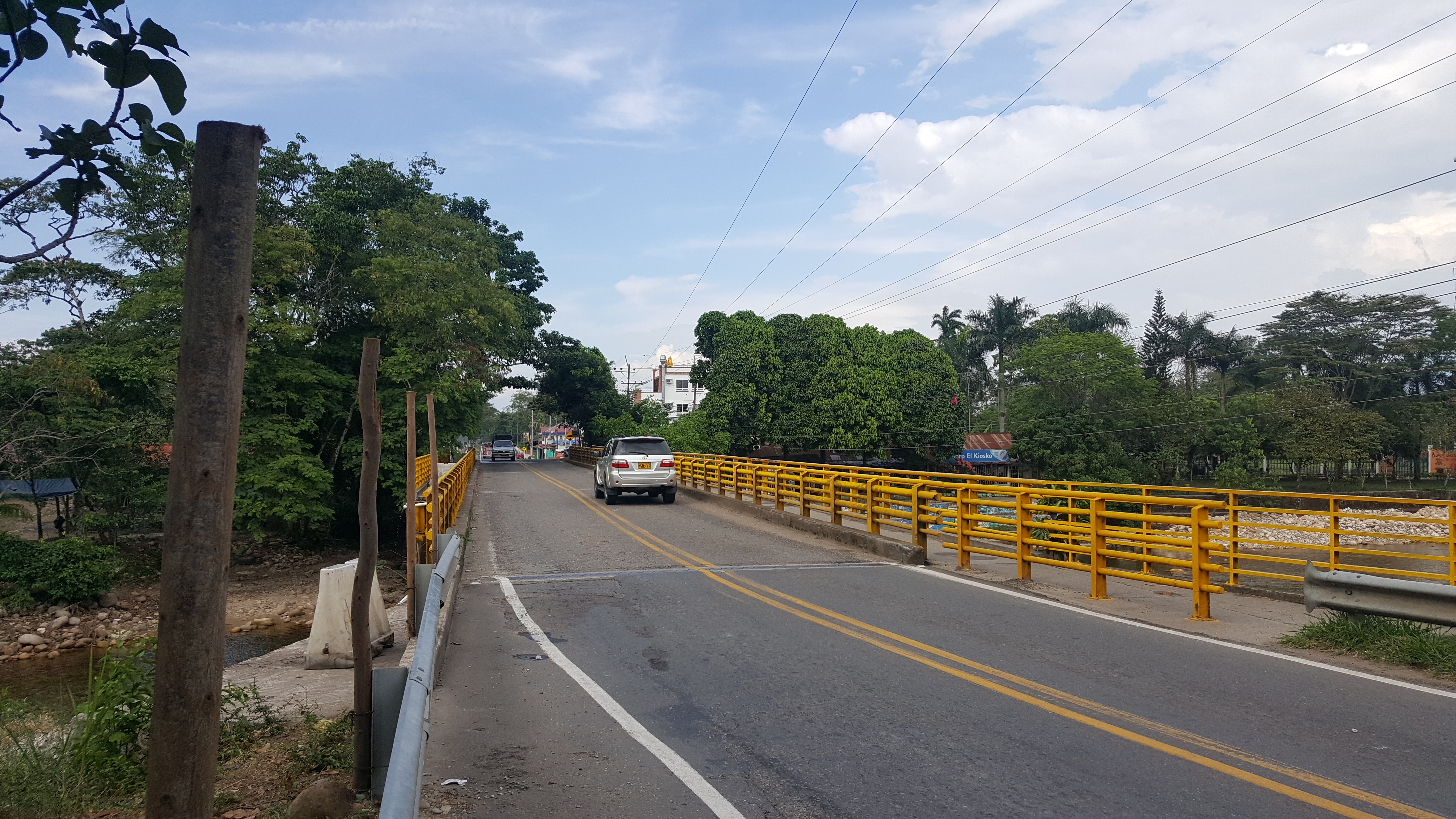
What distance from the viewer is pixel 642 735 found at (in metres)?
5.92

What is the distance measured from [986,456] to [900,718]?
48.2 meters

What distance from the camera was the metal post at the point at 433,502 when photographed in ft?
32.9

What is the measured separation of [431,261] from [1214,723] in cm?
2827

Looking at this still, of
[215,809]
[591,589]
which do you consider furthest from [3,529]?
[215,809]

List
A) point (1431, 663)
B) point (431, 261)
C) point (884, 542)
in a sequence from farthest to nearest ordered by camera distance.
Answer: point (431, 261), point (884, 542), point (1431, 663)

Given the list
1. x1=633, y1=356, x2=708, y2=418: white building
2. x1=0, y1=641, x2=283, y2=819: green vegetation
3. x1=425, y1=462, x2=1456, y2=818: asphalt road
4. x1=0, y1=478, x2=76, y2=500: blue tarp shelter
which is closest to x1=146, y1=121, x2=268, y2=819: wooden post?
x1=0, y1=641, x2=283, y2=819: green vegetation

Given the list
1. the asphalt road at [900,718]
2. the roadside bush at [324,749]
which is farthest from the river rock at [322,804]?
the roadside bush at [324,749]

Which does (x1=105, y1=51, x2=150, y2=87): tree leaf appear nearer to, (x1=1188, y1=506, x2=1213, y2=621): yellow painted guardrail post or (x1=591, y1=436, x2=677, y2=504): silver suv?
(x1=1188, y1=506, x2=1213, y2=621): yellow painted guardrail post

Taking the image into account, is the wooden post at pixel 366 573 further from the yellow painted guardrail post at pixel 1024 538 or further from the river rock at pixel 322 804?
the yellow painted guardrail post at pixel 1024 538

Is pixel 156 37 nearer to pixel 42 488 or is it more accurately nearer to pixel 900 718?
pixel 900 718

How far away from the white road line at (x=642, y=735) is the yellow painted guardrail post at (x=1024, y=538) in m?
6.47

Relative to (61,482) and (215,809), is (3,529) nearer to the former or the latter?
(61,482)

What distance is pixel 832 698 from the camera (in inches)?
261

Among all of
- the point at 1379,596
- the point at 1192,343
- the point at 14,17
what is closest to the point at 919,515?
the point at 1379,596
